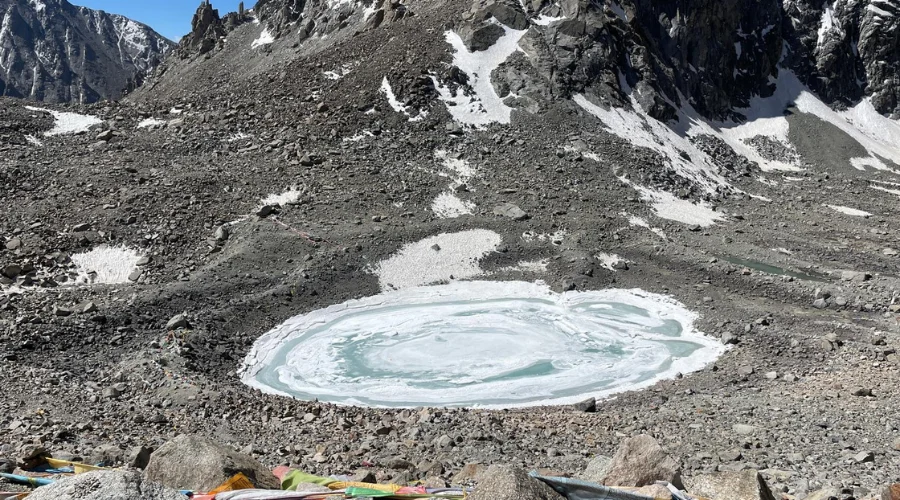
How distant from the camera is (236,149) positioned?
41969 mm

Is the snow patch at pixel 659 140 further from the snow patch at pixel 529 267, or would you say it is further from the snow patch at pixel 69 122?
the snow patch at pixel 69 122

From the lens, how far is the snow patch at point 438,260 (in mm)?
33062

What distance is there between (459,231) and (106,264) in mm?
18505

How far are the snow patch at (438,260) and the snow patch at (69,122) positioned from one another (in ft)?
83.0

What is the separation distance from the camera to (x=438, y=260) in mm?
34344

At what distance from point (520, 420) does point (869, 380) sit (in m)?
12.4

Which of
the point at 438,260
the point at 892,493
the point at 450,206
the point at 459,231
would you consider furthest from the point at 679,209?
the point at 892,493

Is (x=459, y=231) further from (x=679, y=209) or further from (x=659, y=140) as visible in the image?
(x=659, y=140)

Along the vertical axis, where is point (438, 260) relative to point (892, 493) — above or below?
above

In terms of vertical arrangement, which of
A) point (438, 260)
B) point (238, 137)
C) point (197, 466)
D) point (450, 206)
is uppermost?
point (238, 137)

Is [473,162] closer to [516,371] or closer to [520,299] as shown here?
[520,299]

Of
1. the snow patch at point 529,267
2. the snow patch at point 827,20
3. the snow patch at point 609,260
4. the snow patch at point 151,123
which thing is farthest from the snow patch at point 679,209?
the snow patch at point 827,20

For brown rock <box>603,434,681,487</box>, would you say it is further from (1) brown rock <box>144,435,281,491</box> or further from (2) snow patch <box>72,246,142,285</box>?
(2) snow patch <box>72,246,142,285</box>

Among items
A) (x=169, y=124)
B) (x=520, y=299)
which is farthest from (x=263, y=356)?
(x=169, y=124)
